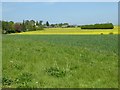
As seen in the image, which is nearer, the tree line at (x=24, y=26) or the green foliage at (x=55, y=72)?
the green foliage at (x=55, y=72)

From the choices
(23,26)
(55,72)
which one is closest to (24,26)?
(23,26)

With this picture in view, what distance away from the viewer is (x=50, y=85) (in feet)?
25.7

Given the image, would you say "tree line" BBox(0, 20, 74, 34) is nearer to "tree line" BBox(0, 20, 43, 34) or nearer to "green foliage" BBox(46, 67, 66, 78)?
"tree line" BBox(0, 20, 43, 34)

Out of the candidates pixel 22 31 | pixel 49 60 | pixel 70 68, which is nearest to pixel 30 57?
pixel 49 60

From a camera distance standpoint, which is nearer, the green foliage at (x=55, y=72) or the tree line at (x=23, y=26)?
the green foliage at (x=55, y=72)

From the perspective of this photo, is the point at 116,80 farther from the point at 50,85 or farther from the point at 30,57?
the point at 30,57

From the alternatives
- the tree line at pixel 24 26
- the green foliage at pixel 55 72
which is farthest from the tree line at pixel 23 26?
the green foliage at pixel 55 72

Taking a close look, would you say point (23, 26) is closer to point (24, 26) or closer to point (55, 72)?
point (24, 26)

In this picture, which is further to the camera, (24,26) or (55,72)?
(24,26)

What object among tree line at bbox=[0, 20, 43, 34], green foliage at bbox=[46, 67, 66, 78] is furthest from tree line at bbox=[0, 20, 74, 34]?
green foliage at bbox=[46, 67, 66, 78]

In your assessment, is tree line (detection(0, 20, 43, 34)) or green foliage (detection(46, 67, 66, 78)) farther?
tree line (detection(0, 20, 43, 34))

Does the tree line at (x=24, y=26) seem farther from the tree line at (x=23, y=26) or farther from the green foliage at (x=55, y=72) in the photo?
the green foliage at (x=55, y=72)

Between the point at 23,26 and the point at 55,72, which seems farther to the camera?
the point at 23,26

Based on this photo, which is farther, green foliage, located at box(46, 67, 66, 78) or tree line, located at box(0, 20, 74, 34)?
tree line, located at box(0, 20, 74, 34)
